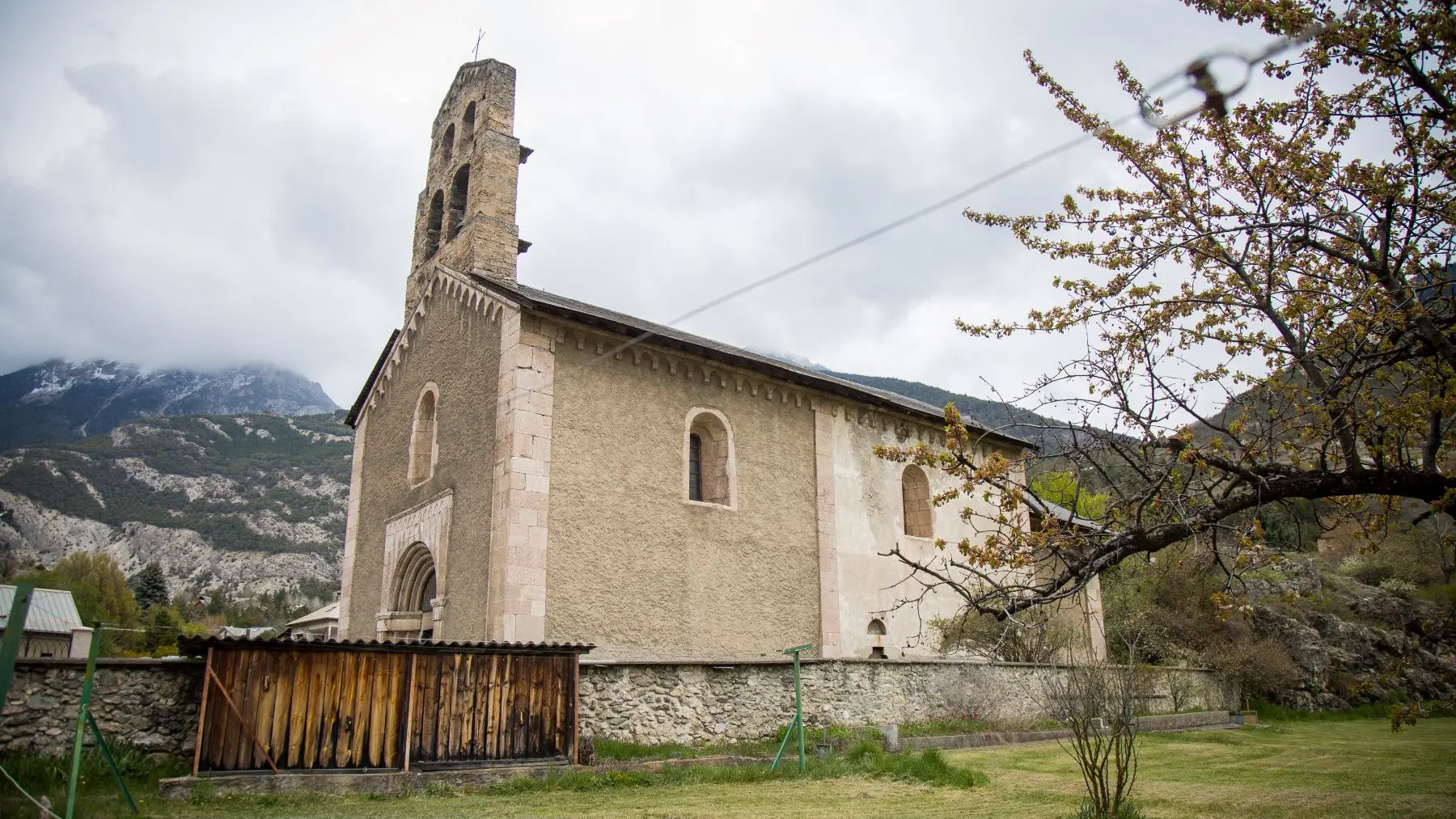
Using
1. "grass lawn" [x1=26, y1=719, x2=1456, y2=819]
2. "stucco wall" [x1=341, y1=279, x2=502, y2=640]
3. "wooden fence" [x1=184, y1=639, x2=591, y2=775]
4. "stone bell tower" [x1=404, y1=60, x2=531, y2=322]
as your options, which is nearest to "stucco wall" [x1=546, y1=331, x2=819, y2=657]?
"stucco wall" [x1=341, y1=279, x2=502, y2=640]

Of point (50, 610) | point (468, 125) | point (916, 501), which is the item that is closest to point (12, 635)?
point (468, 125)

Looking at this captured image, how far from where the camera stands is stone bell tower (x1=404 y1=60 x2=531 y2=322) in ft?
61.1

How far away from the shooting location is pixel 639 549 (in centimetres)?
1551

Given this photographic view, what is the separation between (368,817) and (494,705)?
3.39 metres

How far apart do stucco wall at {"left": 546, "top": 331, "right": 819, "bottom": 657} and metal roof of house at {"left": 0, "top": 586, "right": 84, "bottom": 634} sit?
37.3 metres

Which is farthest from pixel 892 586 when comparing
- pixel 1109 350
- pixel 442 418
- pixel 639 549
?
pixel 1109 350

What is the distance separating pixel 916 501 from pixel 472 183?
1238 cm

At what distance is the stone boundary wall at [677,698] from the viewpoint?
9.46m

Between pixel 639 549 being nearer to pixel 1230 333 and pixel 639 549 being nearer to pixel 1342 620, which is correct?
pixel 1230 333

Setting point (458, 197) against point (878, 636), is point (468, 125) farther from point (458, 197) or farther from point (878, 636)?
point (878, 636)

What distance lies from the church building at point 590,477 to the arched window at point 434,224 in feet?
0.15

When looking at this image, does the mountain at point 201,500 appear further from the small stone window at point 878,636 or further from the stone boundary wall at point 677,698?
the stone boundary wall at point 677,698

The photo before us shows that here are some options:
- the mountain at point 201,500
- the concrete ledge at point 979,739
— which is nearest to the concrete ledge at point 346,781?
the concrete ledge at point 979,739

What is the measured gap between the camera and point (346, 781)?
32.2ft
